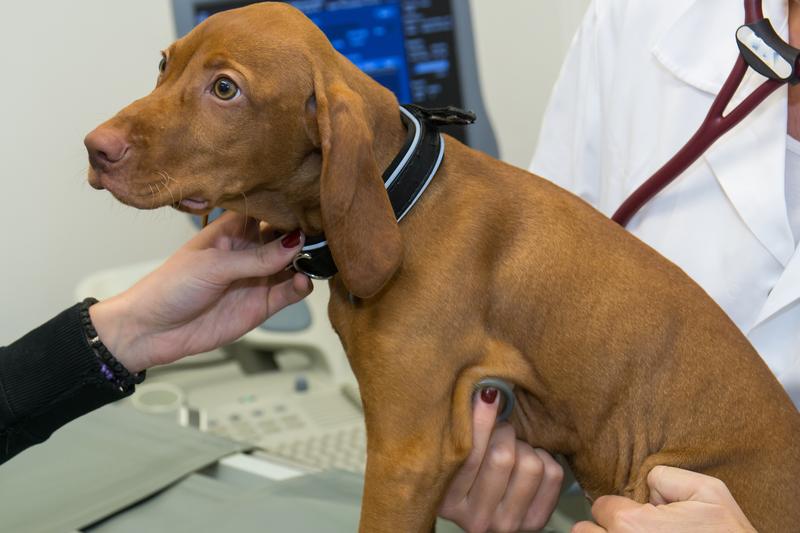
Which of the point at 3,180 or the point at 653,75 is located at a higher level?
the point at 653,75

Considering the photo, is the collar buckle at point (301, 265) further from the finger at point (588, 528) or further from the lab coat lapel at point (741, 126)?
the lab coat lapel at point (741, 126)

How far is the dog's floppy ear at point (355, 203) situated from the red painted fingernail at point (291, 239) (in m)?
0.17

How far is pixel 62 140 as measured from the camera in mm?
2383

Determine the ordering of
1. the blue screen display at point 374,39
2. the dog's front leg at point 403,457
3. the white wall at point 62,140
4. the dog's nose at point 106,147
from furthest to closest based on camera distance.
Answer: the white wall at point 62,140, the blue screen display at point 374,39, the dog's front leg at point 403,457, the dog's nose at point 106,147

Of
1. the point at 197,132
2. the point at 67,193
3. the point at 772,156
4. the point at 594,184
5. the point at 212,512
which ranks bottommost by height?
the point at 212,512

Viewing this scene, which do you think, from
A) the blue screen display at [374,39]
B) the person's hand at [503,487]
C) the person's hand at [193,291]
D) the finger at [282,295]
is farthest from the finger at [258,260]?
the blue screen display at [374,39]

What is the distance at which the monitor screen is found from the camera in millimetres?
2162

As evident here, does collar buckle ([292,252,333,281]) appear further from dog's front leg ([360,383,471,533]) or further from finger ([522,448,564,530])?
finger ([522,448,564,530])

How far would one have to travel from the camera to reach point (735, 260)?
1358 millimetres

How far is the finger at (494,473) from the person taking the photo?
4.36 feet

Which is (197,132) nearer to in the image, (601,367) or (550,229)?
(550,229)

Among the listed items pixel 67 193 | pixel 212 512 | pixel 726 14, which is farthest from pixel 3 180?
pixel 726 14

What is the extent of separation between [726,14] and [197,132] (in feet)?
2.79

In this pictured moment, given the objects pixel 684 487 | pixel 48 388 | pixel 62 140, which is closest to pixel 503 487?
pixel 684 487
